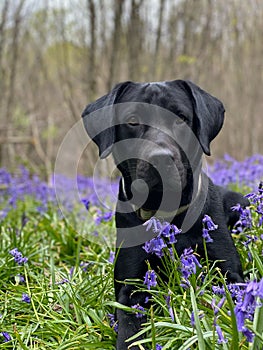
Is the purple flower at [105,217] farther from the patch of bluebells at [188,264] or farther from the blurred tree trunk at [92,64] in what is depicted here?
the blurred tree trunk at [92,64]

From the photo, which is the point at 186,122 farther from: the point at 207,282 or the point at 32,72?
the point at 32,72

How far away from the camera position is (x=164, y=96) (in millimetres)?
2828

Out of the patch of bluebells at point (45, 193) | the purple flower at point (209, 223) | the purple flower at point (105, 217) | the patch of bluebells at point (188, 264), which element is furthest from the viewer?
the patch of bluebells at point (45, 193)

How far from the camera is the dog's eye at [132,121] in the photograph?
9.23 feet

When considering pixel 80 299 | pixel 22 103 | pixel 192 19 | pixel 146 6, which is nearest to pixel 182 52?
pixel 192 19

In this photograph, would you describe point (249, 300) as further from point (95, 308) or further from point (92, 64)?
point (92, 64)

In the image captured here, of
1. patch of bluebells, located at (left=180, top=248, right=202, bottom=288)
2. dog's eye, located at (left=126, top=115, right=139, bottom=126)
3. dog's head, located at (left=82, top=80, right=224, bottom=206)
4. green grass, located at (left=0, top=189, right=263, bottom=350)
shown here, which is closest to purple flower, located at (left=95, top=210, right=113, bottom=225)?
green grass, located at (left=0, top=189, right=263, bottom=350)

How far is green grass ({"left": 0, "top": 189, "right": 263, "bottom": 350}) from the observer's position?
1.87 metres

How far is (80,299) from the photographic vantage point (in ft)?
8.48

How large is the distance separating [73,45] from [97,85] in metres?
1.26

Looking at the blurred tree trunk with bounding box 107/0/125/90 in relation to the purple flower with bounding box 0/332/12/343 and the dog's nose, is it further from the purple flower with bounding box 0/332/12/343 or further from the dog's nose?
the purple flower with bounding box 0/332/12/343

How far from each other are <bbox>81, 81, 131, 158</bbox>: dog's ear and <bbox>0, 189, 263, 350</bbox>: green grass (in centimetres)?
73

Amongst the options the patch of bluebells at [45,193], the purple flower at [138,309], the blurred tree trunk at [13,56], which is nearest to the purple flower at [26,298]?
the purple flower at [138,309]

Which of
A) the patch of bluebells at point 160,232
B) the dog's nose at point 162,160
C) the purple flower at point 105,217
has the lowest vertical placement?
the purple flower at point 105,217
